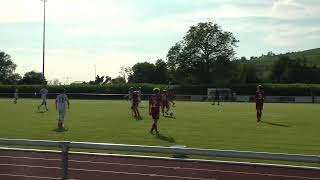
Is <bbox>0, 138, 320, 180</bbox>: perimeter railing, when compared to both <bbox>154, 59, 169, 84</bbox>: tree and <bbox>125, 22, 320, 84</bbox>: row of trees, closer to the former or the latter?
<bbox>125, 22, 320, 84</bbox>: row of trees

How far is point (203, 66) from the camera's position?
106m

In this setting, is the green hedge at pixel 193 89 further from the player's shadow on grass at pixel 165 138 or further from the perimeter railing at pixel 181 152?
the perimeter railing at pixel 181 152

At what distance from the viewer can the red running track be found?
9.93m

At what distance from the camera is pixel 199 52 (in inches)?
4205

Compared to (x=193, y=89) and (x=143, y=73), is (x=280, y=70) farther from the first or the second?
(x=193, y=89)

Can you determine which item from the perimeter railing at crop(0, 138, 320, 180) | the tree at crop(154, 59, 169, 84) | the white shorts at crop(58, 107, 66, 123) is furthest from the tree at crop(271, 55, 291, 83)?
the perimeter railing at crop(0, 138, 320, 180)

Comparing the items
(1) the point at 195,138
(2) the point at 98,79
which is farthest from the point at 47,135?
(2) the point at 98,79

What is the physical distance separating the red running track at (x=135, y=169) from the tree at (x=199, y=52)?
93402mm

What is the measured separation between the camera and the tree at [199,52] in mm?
105812

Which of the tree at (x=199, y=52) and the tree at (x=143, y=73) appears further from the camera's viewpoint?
the tree at (x=143, y=73)

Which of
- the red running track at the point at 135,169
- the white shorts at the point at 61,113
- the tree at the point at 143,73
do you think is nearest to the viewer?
Answer: the red running track at the point at 135,169

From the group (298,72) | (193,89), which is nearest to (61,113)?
(193,89)

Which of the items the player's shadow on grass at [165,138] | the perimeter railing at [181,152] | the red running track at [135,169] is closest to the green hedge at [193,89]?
the player's shadow on grass at [165,138]

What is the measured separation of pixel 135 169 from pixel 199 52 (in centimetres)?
9614
